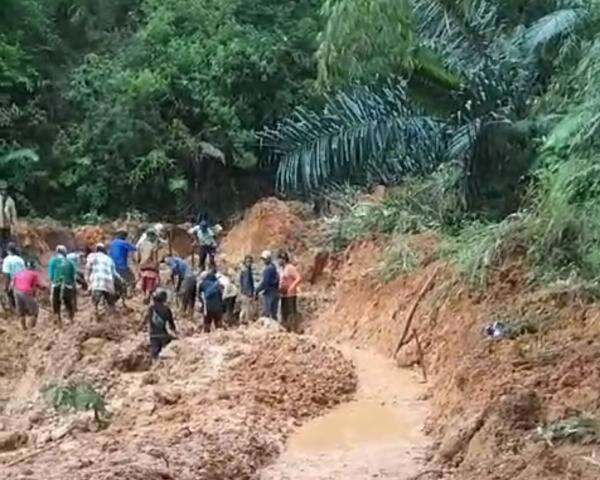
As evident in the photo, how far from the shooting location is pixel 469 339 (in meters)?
12.2

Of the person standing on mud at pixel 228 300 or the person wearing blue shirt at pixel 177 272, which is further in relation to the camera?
the person wearing blue shirt at pixel 177 272

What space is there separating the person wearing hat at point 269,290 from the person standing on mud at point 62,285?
8.62 ft

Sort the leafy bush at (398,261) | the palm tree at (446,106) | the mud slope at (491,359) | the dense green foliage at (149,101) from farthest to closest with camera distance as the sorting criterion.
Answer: the dense green foliage at (149,101)
the palm tree at (446,106)
the leafy bush at (398,261)
the mud slope at (491,359)

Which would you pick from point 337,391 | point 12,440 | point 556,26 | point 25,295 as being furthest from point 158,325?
point 556,26

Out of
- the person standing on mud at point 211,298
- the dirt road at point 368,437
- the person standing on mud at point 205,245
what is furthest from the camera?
the person standing on mud at point 205,245

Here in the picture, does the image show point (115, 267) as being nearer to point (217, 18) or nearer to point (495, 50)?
point (495, 50)

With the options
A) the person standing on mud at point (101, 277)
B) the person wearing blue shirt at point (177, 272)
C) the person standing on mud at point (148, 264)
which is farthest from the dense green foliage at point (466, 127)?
the person standing on mud at point (101, 277)

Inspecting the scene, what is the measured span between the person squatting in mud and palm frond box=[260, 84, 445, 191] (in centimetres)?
449

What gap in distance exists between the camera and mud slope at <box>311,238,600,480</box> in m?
8.65

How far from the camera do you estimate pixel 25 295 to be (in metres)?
16.5

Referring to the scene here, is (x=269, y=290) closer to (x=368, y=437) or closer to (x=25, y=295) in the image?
(x=25, y=295)

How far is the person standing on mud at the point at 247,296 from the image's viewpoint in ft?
56.0

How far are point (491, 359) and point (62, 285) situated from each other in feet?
23.5

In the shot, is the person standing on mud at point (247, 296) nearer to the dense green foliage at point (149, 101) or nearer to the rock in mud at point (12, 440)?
the rock in mud at point (12, 440)
